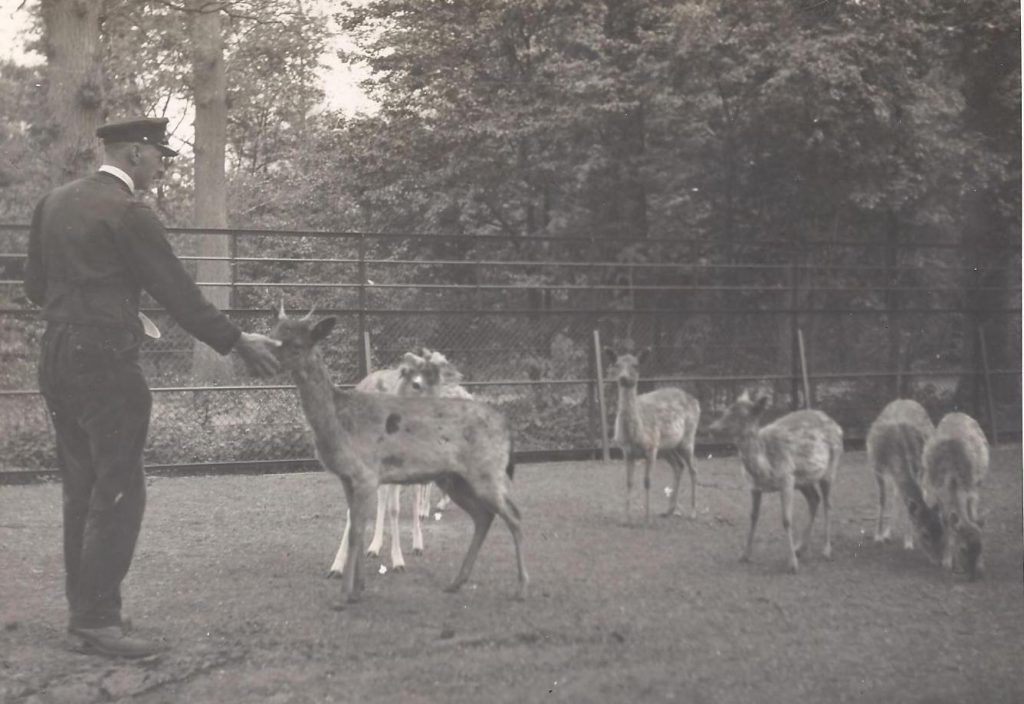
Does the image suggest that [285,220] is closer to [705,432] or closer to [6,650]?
[6,650]

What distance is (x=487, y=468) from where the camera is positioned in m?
4.36

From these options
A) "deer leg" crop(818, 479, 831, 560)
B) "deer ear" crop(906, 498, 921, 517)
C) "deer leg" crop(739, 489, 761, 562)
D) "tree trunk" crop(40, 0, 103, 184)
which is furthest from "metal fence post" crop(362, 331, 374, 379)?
"deer ear" crop(906, 498, 921, 517)

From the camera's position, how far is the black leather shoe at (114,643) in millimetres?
3359

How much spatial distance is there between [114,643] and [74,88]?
1744mm

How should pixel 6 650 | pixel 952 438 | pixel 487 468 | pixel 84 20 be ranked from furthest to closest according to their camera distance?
pixel 952 438, pixel 487 468, pixel 84 20, pixel 6 650

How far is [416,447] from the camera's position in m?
4.41

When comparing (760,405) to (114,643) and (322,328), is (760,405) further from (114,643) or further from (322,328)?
(114,643)

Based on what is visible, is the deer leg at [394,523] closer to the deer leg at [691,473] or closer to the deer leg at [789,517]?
the deer leg at [691,473]

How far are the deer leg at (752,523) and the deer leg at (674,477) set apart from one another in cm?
36

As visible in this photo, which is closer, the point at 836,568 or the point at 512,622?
the point at 512,622

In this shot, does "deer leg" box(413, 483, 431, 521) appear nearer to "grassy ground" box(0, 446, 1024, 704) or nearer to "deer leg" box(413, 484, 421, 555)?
"deer leg" box(413, 484, 421, 555)

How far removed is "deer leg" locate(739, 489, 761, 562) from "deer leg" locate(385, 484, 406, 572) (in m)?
1.33

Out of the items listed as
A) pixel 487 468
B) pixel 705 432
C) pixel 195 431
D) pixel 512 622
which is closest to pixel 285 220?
pixel 195 431

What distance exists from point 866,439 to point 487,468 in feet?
5.19
